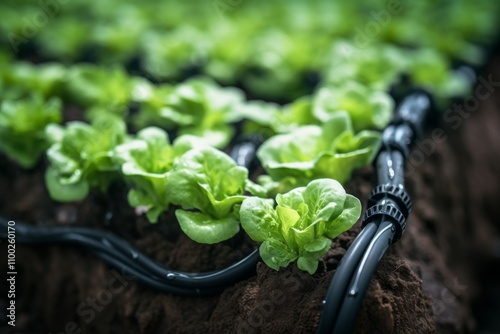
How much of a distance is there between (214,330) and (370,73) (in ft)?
3.40

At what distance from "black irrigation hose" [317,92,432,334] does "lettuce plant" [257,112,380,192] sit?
0.05m

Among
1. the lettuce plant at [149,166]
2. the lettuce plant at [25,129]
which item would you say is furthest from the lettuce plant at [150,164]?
the lettuce plant at [25,129]

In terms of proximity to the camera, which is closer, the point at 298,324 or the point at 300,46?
the point at 298,324

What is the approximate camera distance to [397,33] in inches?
85.8

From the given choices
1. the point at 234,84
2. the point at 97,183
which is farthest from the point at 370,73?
the point at 97,183

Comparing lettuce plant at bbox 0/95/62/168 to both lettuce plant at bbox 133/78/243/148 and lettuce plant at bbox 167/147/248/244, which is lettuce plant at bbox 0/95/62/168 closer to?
lettuce plant at bbox 133/78/243/148

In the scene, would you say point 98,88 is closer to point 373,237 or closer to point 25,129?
point 25,129

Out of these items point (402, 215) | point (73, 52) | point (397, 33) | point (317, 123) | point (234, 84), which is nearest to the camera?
point (402, 215)

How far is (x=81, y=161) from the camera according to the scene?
1.26 meters

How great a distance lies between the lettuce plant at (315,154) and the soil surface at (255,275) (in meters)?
0.08

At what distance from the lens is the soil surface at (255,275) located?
0.97 metres

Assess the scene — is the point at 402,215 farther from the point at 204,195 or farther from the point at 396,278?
the point at 204,195

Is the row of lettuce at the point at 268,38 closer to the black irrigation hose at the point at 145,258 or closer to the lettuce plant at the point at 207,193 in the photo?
the black irrigation hose at the point at 145,258

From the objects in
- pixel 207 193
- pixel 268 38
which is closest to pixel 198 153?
pixel 207 193
